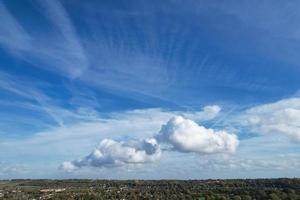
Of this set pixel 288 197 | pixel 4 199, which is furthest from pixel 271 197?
pixel 4 199

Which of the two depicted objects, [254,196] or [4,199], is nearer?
[254,196]

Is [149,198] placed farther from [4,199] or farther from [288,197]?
[4,199]

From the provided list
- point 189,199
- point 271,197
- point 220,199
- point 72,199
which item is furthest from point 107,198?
point 271,197

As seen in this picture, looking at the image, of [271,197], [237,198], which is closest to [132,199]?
[237,198]

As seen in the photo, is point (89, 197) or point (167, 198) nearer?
point (167, 198)

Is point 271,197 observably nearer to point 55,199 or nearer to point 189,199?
point 189,199

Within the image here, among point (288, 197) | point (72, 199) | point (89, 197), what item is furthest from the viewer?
point (89, 197)

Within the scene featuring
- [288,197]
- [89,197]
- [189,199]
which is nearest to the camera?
[288,197]

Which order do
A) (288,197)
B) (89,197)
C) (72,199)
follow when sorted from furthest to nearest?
(89,197)
(72,199)
(288,197)
